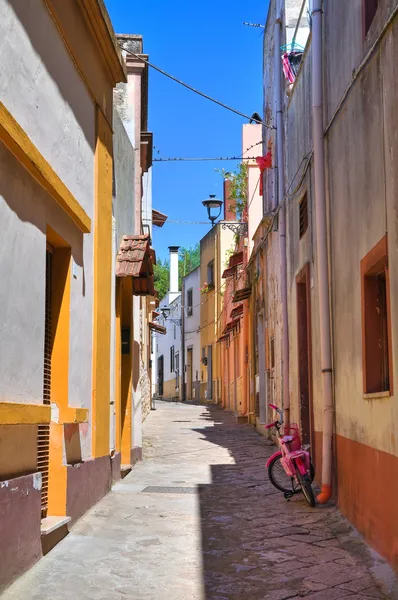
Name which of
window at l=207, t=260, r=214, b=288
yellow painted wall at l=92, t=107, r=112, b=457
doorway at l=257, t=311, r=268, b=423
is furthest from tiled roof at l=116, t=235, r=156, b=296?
window at l=207, t=260, r=214, b=288

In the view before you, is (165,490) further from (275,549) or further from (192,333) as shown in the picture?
(192,333)

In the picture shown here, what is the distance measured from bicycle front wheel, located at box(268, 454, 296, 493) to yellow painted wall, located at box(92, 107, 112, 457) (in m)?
1.91

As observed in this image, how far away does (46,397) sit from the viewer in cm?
666

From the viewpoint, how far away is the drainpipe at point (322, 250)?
25.3 feet

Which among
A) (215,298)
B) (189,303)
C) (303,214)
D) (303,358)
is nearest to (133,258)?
(303,214)

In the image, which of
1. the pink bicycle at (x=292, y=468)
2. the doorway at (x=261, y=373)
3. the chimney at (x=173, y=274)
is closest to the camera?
the pink bicycle at (x=292, y=468)

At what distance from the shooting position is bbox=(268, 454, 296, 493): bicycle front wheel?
8.82 metres

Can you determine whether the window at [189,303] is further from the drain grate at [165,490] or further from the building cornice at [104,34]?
the building cornice at [104,34]

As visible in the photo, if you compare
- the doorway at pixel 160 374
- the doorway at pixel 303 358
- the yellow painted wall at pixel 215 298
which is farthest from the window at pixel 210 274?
the doorway at pixel 303 358

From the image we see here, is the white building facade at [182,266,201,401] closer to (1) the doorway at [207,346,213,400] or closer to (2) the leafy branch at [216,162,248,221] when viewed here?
(1) the doorway at [207,346,213,400]

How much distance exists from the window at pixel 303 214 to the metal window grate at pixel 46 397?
13.5 feet

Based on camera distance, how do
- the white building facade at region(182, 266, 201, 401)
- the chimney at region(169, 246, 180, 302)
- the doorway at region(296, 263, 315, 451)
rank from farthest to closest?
the chimney at region(169, 246, 180, 302)
the white building facade at region(182, 266, 201, 401)
the doorway at region(296, 263, 315, 451)

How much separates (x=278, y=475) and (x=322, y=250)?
2771 mm

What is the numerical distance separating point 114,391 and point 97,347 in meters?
1.78
